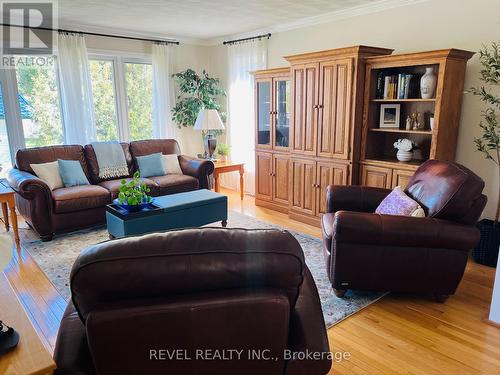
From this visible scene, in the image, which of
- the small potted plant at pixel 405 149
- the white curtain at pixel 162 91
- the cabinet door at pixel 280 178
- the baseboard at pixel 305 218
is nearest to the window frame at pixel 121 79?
the white curtain at pixel 162 91

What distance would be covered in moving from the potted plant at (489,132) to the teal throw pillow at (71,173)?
4.09 m

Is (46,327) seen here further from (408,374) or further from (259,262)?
(408,374)

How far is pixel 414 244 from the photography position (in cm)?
246

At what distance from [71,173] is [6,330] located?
134 inches

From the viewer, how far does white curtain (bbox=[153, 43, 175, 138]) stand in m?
5.59

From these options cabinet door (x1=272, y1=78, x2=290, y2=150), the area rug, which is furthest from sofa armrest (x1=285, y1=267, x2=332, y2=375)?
cabinet door (x1=272, y1=78, x2=290, y2=150)

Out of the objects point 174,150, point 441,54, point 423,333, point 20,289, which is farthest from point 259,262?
point 174,150

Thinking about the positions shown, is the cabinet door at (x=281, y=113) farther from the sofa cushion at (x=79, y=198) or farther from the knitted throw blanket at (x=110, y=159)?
the sofa cushion at (x=79, y=198)

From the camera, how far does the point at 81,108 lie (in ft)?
16.2

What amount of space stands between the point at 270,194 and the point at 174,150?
153 cm

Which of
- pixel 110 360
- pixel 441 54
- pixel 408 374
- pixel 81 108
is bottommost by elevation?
pixel 408 374

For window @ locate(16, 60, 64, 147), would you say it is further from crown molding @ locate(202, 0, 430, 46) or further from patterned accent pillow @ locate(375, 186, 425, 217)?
patterned accent pillow @ locate(375, 186, 425, 217)

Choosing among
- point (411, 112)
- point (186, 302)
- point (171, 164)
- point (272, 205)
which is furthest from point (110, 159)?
point (186, 302)

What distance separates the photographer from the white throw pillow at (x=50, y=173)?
4078 millimetres
